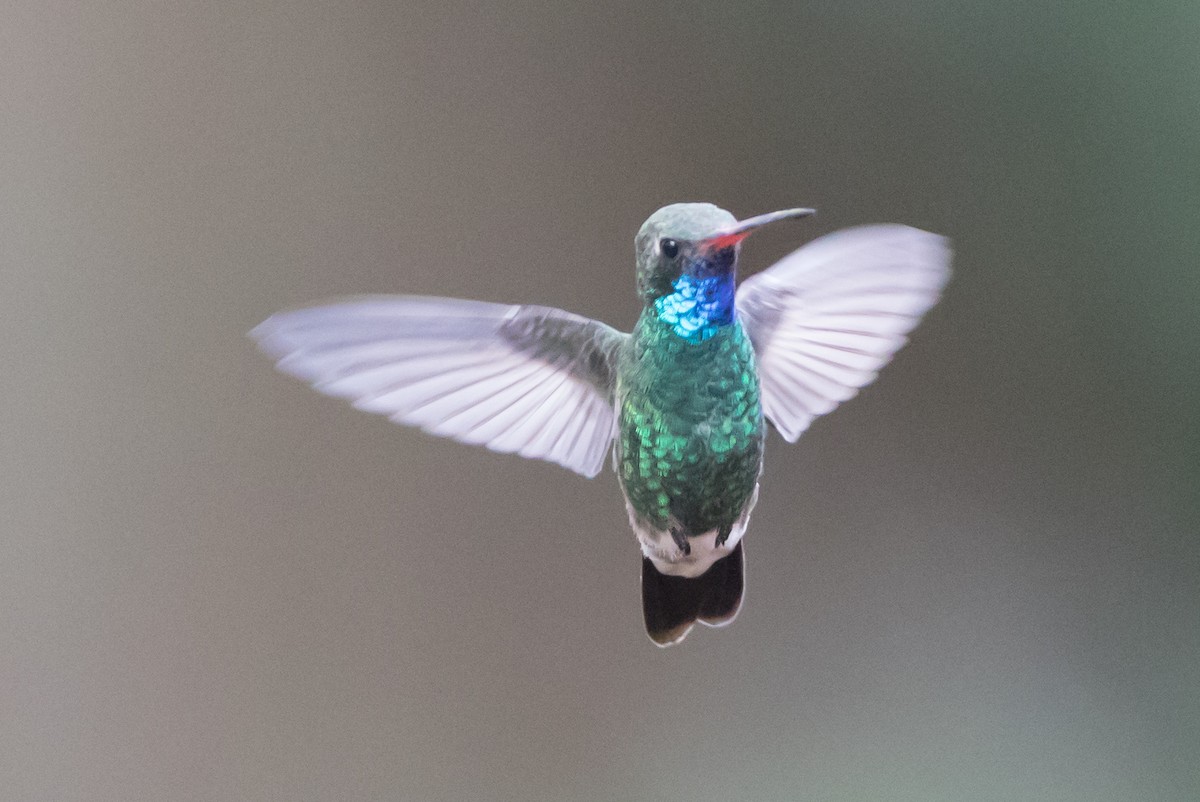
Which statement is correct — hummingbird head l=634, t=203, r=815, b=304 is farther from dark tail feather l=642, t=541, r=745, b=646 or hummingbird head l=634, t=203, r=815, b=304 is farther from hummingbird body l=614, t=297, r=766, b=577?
dark tail feather l=642, t=541, r=745, b=646

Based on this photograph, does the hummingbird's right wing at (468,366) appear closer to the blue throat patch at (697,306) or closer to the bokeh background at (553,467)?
the blue throat patch at (697,306)

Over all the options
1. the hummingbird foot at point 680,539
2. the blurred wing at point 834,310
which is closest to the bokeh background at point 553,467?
the blurred wing at point 834,310

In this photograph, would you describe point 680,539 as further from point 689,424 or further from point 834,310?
point 834,310

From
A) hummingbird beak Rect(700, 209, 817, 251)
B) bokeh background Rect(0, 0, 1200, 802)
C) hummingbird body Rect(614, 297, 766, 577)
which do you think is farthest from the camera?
bokeh background Rect(0, 0, 1200, 802)

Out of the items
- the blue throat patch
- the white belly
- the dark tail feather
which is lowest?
the dark tail feather

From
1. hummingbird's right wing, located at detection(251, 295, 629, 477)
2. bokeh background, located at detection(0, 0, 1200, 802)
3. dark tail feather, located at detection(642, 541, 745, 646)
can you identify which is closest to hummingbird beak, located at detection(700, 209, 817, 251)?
hummingbird's right wing, located at detection(251, 295, 629, 477)

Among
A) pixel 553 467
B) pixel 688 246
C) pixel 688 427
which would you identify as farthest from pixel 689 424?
pixel 553 467

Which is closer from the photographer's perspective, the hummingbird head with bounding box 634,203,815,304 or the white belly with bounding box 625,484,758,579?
the hummingbird head with bounding box 634,203,815,304
